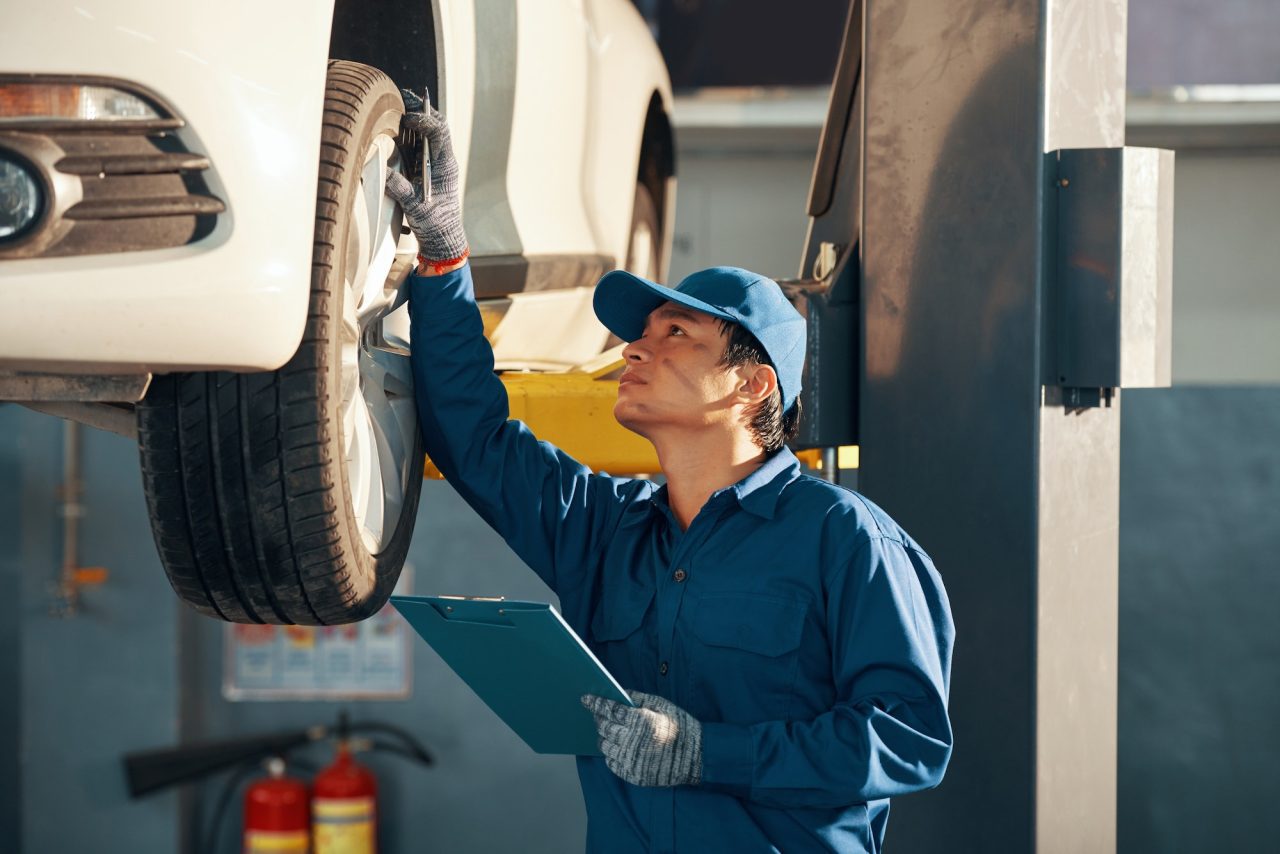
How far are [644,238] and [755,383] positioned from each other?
204 cm

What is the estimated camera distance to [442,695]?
6.58 m

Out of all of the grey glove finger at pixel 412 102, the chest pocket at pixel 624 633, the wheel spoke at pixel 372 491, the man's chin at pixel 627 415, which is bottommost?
the chest pocket at pixel 624 633

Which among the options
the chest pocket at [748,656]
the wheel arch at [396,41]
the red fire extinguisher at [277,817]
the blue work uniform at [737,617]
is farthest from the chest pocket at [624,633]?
the red fire extinguisher at [277,817]

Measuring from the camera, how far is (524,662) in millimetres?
1811

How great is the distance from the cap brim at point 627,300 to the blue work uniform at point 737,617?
0.70ft

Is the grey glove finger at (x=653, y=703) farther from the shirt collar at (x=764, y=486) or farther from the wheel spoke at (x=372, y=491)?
the wheel spoke at (x=372, y=491)

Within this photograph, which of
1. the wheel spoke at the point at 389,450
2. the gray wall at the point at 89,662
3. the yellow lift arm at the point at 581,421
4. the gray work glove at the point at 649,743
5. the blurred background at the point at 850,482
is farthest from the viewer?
the gray wall at the point at 89,662

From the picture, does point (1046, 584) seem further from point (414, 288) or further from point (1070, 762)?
point (414, 288)

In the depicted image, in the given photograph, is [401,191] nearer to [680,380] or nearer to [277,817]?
[680,380]

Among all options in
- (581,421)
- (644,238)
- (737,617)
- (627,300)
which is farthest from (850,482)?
(737,617)

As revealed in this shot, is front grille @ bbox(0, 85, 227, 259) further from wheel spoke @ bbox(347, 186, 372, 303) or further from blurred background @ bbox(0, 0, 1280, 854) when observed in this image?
blurred background @ bbox(0, 0, 1280, 854)

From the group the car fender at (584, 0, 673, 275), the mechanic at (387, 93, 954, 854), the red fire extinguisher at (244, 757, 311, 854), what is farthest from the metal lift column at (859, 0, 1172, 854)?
the red fire extinguisher at (244, 757, 311, 854)

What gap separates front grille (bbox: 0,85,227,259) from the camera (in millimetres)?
1443

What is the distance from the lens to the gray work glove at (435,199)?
1938mm
